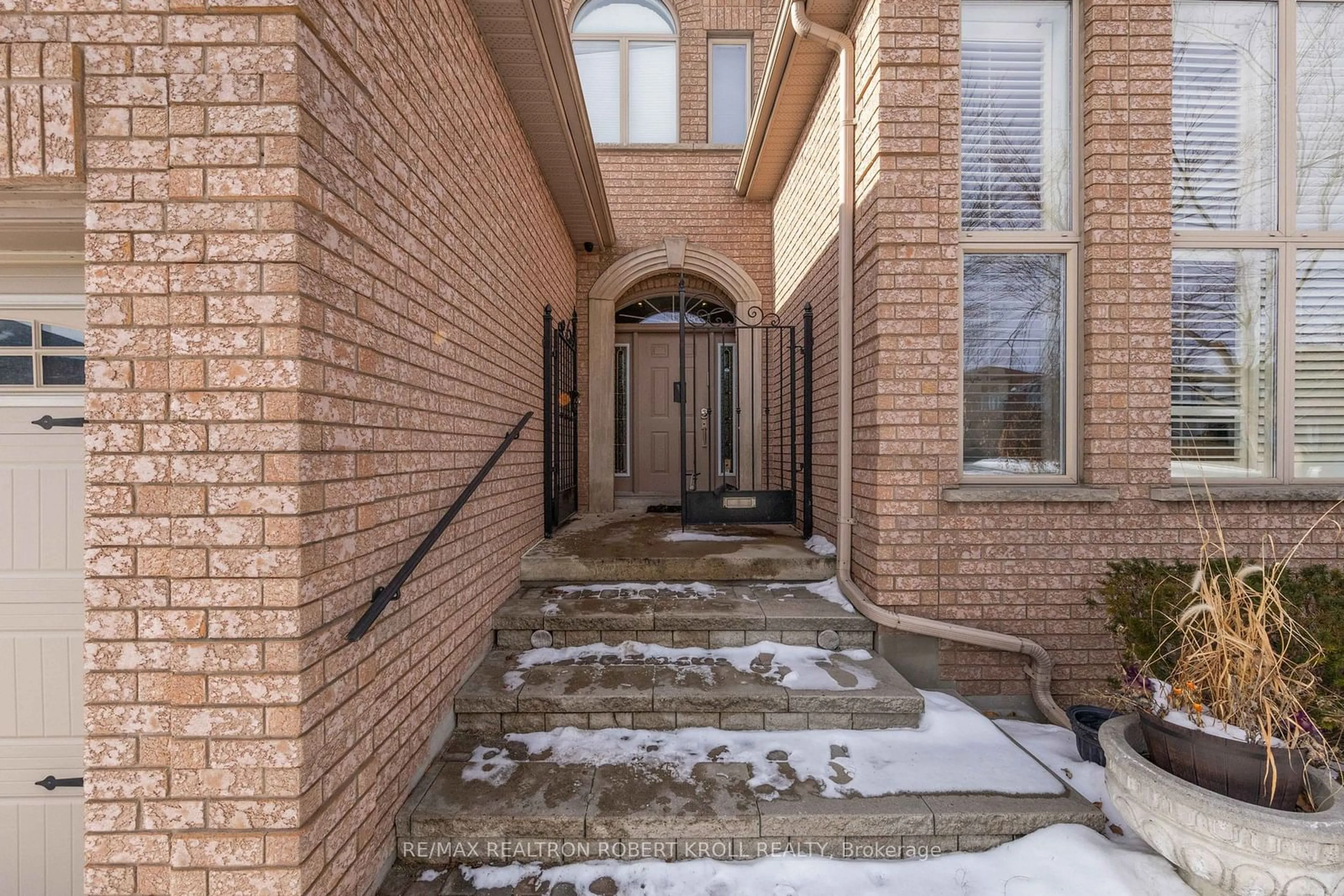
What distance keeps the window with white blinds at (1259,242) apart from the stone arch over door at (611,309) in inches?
144

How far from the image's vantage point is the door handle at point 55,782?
6.23 ft

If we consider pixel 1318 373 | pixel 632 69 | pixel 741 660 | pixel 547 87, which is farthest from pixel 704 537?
pixel 632 69

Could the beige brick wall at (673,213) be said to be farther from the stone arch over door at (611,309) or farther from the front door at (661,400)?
the front door at (661,400)

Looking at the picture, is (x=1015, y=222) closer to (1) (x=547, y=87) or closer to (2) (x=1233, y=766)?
(2) (x=1233, y=766)

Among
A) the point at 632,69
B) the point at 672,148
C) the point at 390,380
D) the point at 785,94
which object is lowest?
the point at 390,380

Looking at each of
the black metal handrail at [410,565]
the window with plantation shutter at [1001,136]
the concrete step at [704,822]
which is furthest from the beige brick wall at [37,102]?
the window with plantation shutter at [1001,136]

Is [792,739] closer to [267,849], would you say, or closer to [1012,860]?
[1012,860]

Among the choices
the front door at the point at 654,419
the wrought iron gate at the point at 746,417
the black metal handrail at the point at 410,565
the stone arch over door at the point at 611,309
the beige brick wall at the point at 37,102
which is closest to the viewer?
the beige brick wall at the point at 37,102

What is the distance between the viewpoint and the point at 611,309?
6270 mm

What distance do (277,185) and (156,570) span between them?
1.10 meters

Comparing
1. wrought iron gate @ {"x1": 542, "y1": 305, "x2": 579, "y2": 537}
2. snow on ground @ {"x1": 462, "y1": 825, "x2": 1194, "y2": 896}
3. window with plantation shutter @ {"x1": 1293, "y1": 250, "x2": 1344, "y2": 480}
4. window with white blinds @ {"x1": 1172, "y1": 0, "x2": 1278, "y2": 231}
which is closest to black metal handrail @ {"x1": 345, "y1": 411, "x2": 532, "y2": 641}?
snow on ground @ {"x1": 462, "y1": 825, "x2": 1194, "y2": 896}

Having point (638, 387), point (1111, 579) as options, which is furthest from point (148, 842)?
point (638, 387)

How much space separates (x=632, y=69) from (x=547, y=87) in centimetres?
395

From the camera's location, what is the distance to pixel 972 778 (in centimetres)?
216
